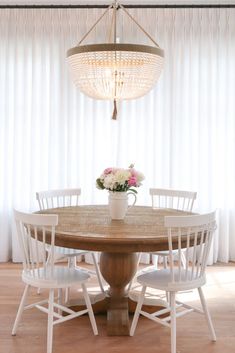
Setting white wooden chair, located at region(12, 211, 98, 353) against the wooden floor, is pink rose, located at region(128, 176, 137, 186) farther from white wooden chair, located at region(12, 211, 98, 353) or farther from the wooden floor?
the wooden floor

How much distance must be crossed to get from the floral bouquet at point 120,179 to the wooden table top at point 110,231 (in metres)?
0.26

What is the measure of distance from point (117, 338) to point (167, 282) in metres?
0.56

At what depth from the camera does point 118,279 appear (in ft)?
11.6

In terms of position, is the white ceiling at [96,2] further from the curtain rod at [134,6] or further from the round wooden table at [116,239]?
the round wooden table at [116,239]

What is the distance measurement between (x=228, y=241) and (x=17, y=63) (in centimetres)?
291

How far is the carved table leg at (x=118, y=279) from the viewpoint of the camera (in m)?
3.43

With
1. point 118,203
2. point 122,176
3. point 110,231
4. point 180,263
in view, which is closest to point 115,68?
point 122,176

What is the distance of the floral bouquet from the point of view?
11.4 feet

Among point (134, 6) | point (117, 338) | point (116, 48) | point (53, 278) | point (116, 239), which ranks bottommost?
point (117, 338)

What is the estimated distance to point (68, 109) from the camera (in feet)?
16.8

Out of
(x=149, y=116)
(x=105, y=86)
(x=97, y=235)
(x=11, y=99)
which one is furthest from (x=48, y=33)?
(x=97, y=235)

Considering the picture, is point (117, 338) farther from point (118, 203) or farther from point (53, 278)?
point (118, 203)

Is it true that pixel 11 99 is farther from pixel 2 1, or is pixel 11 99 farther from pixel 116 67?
pixel 116 67

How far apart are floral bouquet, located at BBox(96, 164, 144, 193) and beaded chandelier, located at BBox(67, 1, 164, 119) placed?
539 millimetres
